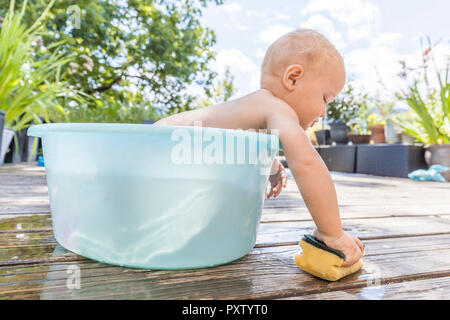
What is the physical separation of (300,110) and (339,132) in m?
5.01

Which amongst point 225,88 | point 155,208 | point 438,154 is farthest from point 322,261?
point 225,88

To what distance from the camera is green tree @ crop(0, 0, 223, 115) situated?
4.60 metres

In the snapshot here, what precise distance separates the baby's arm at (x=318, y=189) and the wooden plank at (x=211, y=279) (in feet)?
0.20

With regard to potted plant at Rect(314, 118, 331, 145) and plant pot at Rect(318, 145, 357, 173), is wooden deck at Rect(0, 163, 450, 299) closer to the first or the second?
plant pot at Rect(318, 145, 357, 173)

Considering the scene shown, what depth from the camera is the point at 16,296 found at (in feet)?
1.52

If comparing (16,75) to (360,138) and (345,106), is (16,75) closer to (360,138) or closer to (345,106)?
(360,138)

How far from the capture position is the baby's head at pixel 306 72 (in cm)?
81

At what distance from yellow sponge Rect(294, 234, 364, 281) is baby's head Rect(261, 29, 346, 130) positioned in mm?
361

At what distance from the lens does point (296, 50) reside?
829mm

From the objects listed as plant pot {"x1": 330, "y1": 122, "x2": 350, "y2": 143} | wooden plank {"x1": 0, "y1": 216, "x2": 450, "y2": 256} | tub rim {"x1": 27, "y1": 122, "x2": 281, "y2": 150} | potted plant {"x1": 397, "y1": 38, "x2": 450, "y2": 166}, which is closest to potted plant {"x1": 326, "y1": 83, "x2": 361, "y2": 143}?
plant pot {"x1": 330, "y1": 122, "x2": 350, "y2": 143}

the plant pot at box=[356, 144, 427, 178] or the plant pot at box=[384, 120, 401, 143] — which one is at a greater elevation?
the plant pot at box=[384, 120, 401, 143]

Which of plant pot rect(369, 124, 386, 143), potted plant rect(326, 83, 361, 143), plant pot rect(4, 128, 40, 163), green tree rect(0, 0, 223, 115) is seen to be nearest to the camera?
plant pot rect(4, 128, 40, 163)

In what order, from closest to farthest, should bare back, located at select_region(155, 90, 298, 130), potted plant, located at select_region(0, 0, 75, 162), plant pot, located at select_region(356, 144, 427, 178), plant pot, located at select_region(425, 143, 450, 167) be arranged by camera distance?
bare back, located at select_region(155, 90, 298, 130) < potted plant, located at select_region(0, 0, 75, 162) < plant pot, located at select_region(425, 143, 450, 167) < plant pot, located at select_region(356, 144, 427, 178)

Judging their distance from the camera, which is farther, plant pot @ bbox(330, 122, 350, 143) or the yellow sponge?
plant pot @ bbox(330, 122, 350, 143)
